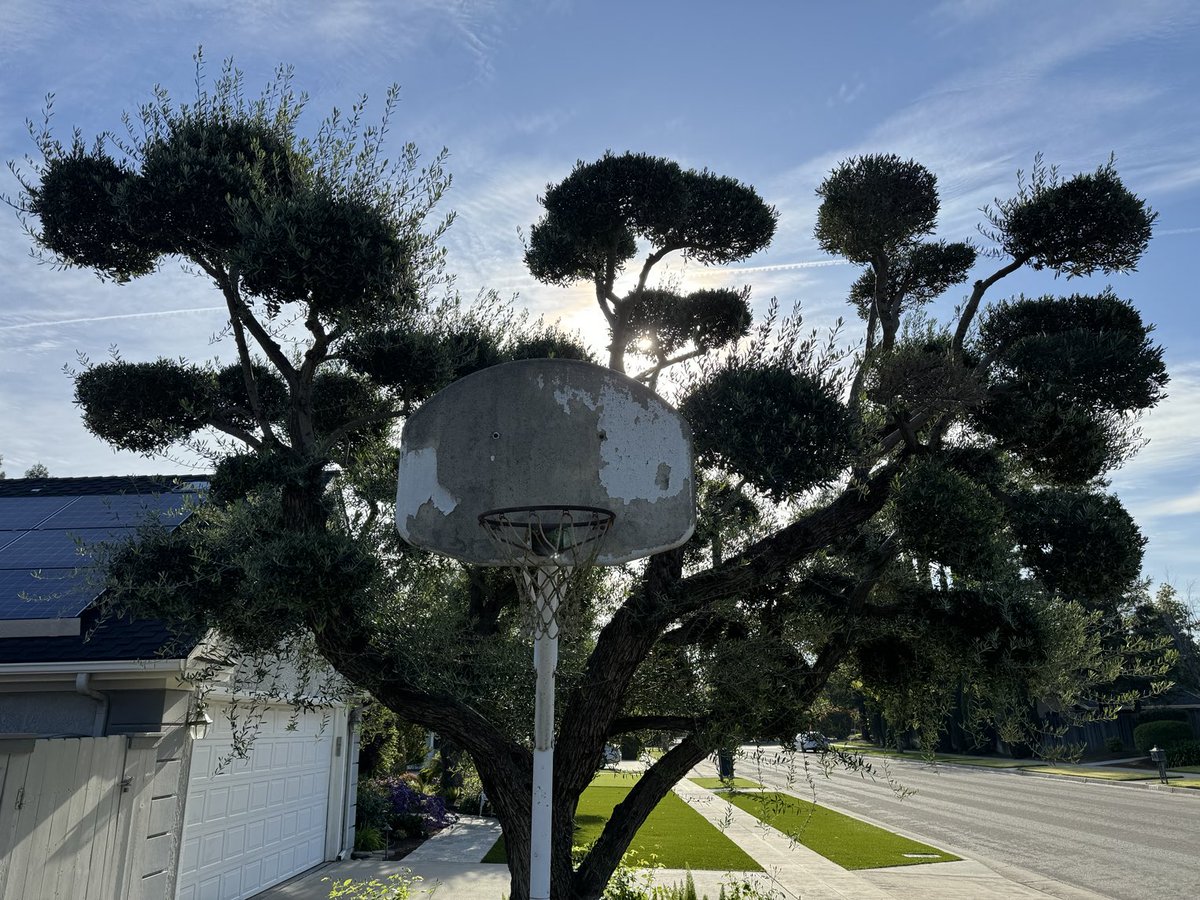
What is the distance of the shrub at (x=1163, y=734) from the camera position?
3984cm

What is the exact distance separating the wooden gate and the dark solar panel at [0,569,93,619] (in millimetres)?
1929

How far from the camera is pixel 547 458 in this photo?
5.87m

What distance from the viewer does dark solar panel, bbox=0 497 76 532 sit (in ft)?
41.0

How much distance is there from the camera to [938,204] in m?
9.30

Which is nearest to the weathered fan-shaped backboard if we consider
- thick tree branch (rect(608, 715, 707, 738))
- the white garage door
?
thick tree branch (rect(608, 715, 707, 738))

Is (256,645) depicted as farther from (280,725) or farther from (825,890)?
(825,890)

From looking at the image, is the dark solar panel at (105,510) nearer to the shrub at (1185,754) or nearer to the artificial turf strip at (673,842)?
the artificial turf strip at (673,842)

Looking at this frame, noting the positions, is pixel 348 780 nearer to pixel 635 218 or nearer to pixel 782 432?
pixel 635 218

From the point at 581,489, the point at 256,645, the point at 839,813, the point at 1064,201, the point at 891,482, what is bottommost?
the point at 839,813

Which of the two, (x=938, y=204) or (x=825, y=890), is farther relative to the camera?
(x=825, y=890)

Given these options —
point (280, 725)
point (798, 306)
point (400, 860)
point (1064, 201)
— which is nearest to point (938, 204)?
point (1064, 201)

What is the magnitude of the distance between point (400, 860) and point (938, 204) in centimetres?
1463

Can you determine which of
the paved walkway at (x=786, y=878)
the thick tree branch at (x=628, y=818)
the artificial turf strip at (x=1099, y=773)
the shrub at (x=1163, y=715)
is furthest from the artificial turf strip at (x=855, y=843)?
the shrub at (x=1163, y=715)

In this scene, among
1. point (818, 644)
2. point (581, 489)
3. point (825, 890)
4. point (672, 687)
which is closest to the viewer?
point (581, 489)
